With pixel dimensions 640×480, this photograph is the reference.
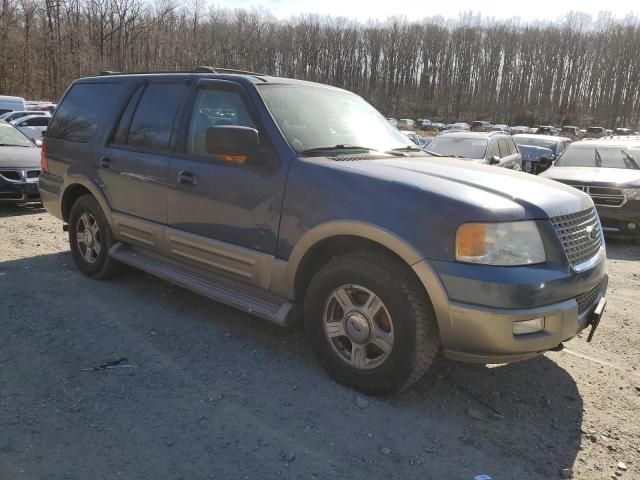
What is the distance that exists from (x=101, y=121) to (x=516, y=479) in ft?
14.5

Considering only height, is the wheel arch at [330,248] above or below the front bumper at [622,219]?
above

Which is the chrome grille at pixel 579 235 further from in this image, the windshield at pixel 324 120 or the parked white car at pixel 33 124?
the parked white car at pixel 33 124

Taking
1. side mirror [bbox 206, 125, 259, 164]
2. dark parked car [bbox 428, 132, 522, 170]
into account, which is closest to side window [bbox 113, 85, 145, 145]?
side mirror [bbox 206, 125, 259, 164]

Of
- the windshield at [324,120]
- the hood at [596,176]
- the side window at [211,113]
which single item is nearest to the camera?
the windshield at [324,120]

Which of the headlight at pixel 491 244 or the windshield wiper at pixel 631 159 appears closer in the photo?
the headlight at pixel 491 244

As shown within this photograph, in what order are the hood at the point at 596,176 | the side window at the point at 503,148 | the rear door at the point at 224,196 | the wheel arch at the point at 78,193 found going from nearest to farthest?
the rear door at the point at 224,196 → the wheel arch at the point at 78,193 → the hood at the point at 596,176 → the side window at the point at 503,148

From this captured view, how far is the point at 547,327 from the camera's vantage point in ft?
8.93

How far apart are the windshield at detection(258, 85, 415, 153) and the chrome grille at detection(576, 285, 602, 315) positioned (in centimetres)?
171

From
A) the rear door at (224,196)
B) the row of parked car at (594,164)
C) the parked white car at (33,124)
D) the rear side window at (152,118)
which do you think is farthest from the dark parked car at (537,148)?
the parked white car at (33,124)

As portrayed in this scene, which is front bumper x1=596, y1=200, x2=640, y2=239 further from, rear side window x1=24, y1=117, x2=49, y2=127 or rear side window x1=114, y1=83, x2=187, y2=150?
rear side window x1=24, y1=117, x2=49, y2=127

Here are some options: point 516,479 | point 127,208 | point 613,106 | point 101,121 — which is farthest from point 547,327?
point 613,106

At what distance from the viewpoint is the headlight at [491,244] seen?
2.66 meters

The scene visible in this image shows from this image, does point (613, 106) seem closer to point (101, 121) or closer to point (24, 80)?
point (24, 80)

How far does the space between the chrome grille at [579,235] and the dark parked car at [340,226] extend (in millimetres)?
16
